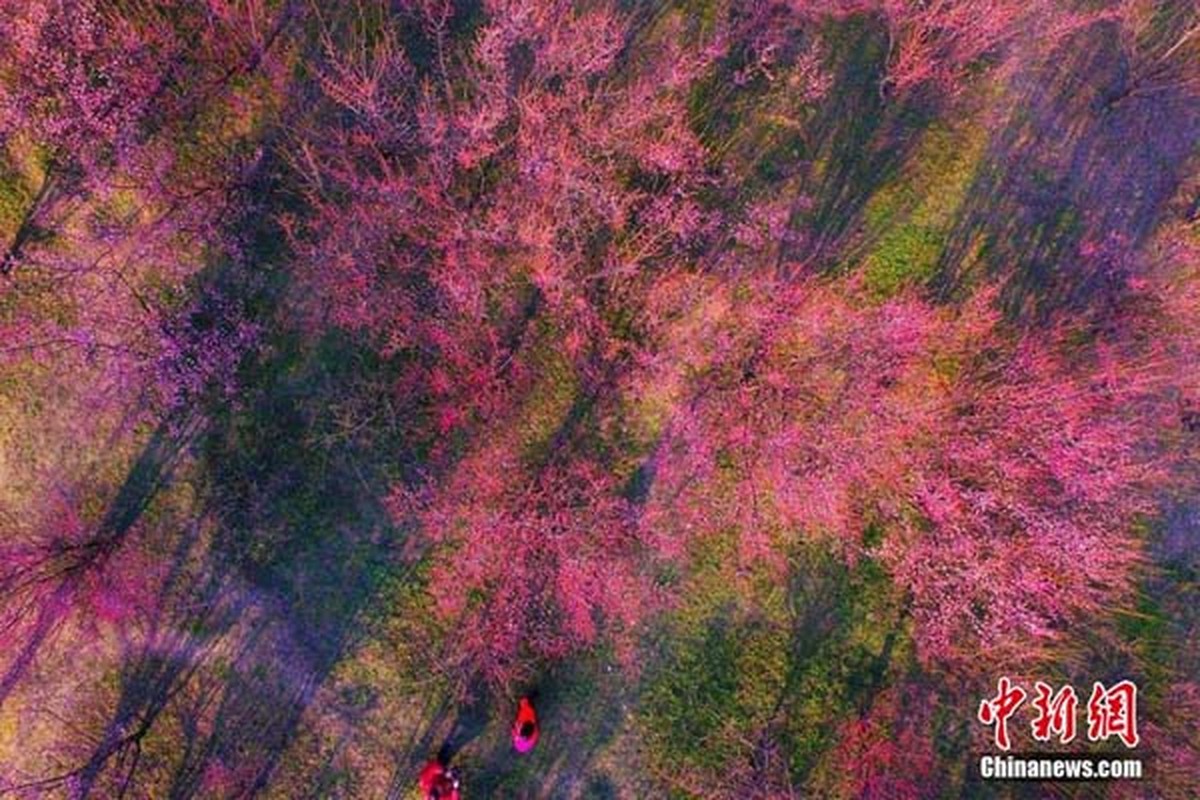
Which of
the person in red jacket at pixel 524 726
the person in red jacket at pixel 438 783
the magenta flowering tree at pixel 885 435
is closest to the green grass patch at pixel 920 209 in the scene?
the magenta flowering tree at pixel 885 435

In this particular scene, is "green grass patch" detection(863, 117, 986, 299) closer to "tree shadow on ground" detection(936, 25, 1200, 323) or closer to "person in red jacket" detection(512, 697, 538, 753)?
"tree shadow on ground" detection(936, 25, 1200, 323)

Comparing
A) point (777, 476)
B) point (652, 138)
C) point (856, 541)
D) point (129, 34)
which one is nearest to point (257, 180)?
point (129, 34)

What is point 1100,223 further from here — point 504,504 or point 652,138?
point 504,504

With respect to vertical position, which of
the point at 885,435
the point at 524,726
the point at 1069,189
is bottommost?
the point at 524,726

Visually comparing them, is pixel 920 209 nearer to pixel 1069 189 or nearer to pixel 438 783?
pixel 1069 189

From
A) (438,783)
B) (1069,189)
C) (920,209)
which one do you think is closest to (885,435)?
(920,209)

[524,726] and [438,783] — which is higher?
[524,726]

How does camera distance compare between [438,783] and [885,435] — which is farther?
[885,435]
